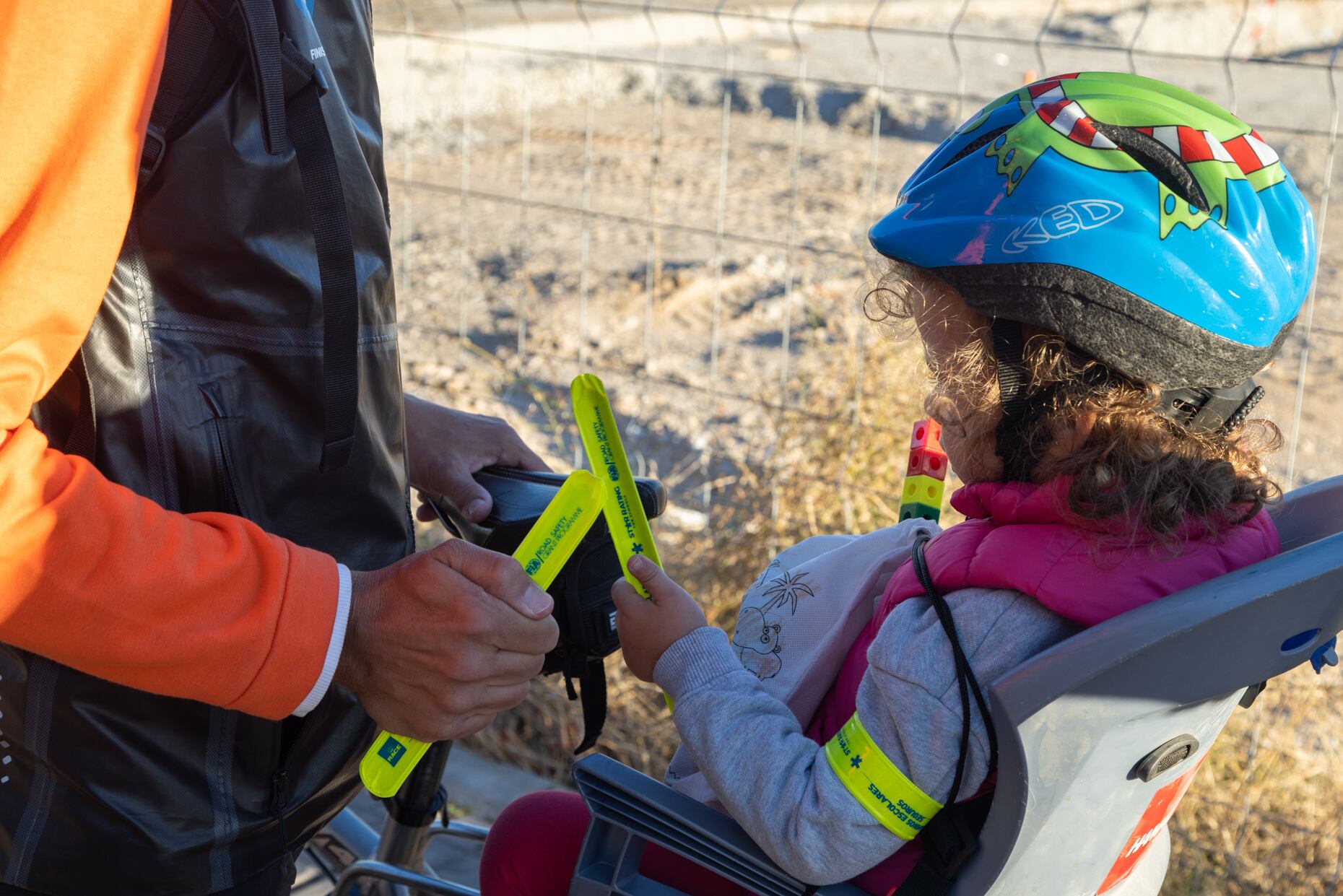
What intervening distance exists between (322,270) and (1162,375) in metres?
0.89

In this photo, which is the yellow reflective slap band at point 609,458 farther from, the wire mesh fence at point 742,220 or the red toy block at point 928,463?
the wire mesh fence at point 742,220

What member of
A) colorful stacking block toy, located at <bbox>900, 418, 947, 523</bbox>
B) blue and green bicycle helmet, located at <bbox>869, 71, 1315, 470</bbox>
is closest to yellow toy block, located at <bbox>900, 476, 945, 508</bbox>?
colorful stacking block toy, located at <bbox>900, 418, 947, 523</bbox>

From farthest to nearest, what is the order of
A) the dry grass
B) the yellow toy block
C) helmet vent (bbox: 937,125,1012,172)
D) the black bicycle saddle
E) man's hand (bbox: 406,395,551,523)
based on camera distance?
the dry grass → man's hand (bbox: 406,395,551,523) → the yellow toy block → the black bicycle saddle → helmet vent (bbox: 937,125,1012,172)

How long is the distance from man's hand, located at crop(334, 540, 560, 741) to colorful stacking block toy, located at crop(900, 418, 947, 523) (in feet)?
1.98

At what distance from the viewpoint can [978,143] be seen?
1.42 m

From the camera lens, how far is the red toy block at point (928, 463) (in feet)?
5.26

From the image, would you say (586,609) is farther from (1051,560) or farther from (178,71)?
(178,71)

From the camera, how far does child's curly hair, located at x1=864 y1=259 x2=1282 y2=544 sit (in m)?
1.29

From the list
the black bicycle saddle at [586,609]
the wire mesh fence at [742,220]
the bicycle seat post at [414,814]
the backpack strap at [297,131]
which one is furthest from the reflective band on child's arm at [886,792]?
the wire mesh fence at [742,220]

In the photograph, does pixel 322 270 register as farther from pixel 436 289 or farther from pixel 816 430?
pixel 436 289

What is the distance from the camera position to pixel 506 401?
441 cm

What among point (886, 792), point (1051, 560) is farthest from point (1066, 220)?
point (886, 792)

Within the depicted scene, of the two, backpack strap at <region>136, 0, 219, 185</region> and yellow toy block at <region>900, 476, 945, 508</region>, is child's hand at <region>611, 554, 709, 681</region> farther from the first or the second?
backpack strap at <region>136, 0, 219, 185</region>

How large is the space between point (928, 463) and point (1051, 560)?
371mm
